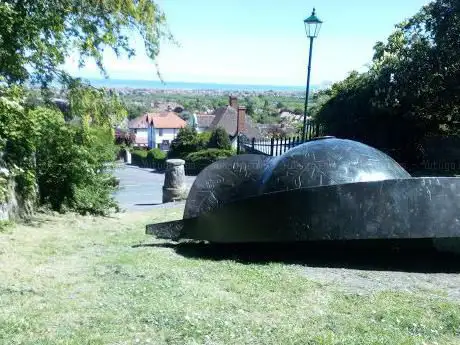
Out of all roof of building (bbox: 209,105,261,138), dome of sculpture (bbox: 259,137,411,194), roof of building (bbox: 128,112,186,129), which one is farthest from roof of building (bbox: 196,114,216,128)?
dome of sculpture (bbox: 259,137,411,194)

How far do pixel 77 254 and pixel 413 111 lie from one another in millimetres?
13779

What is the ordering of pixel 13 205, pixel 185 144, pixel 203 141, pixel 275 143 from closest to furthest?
pixel 13 205
pixel 275 143
pixel 185 144
pixel 203 141

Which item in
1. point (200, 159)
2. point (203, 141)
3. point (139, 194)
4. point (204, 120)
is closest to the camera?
point (139, 194)

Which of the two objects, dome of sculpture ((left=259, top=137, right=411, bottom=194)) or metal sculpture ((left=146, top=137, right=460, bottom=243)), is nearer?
metal sculpture ((left=146, top=137, right=460, bottom=243))

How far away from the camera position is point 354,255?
7.94 meters

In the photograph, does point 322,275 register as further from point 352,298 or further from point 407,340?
point 407,340

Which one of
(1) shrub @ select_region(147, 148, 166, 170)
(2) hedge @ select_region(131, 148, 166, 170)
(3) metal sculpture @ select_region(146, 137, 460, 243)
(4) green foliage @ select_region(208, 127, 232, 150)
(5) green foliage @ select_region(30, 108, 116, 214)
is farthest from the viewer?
(2) hedge @ select_region(131, 148, 166, 170)

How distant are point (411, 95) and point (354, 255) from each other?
460 inches

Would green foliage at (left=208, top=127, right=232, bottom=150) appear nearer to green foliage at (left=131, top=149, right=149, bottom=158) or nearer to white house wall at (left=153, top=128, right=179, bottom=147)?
green foliage at (left=131, top=149, right=149, bottom=158)

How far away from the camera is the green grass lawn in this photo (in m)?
4.64

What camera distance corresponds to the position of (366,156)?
8078 millimetres

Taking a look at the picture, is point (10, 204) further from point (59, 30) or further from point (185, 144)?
point (185, 144)

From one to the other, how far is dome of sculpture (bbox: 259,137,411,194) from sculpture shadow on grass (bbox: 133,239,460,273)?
2.88 feet

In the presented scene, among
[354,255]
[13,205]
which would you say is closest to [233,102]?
[13,205]
